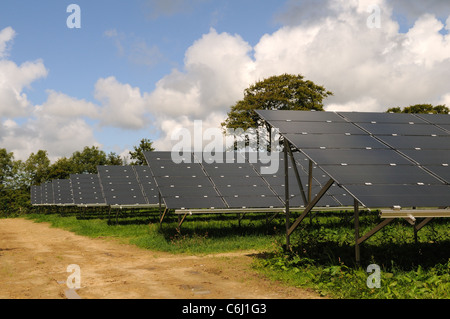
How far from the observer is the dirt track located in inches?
330

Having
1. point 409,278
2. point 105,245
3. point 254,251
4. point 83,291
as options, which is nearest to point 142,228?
point 105,245

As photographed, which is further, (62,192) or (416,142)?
(62,192)

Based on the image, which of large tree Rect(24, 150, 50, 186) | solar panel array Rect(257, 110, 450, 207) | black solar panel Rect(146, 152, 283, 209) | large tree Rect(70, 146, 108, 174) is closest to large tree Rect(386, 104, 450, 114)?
black solar panel Rect(146, 152, 283, 209)

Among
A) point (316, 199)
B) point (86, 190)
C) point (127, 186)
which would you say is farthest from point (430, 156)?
point (86, 190)

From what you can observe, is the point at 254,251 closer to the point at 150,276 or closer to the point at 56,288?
the point at 150,276

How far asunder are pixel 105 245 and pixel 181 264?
268 inches

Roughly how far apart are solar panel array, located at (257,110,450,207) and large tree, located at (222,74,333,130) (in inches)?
1196

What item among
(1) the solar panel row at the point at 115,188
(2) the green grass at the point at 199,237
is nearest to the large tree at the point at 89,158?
(1) the solar panel row at the point at 115,188

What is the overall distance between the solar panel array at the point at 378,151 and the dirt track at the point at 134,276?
9.33ft

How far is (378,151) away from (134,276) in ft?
24.3

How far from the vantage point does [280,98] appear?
142 feet

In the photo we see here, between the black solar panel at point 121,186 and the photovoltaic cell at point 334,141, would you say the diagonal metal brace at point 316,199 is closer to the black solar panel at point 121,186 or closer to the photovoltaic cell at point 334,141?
the photovoltaic cell at point 334,141

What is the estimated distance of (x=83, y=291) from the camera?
8648mm

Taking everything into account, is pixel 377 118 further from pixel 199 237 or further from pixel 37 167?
pixel 37 167
